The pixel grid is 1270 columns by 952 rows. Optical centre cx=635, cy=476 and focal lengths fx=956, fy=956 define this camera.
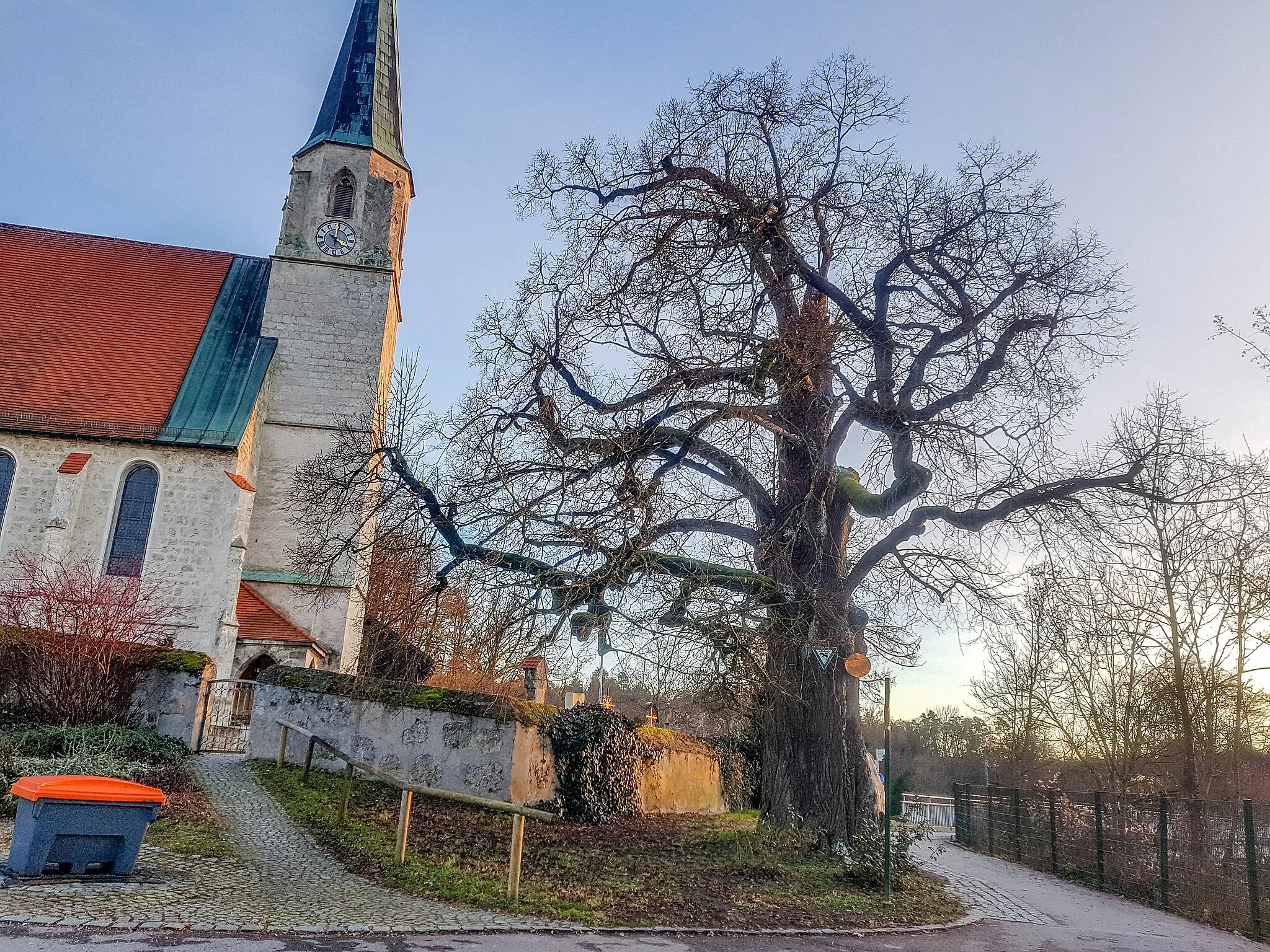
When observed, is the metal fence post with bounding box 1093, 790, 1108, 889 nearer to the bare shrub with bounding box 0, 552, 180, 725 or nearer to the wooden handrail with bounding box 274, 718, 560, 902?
the wooden handrail with bounding box 274, 718, 560, 902

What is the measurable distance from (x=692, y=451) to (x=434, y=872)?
6446 millimetres

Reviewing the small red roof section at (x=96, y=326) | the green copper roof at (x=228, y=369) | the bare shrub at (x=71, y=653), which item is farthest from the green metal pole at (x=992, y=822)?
the small red roof section at (x=96, y=326)

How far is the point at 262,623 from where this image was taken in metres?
23.0

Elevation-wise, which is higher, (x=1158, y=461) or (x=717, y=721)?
(x=1158, y=461)

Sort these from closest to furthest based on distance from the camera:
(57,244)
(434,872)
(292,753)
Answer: (434,872)
(292,753)
(57,244)

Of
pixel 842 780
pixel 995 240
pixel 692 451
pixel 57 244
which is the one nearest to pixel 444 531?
pixel 692 451

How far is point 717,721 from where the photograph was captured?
12.7m

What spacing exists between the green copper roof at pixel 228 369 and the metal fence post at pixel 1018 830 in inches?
729

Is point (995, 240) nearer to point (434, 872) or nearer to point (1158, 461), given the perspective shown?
point (1158, 461)

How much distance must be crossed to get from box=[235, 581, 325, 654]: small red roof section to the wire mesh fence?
16.4m

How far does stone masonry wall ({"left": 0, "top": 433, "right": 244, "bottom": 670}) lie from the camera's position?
70.5 ft

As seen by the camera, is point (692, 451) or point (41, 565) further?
point (41, 565)

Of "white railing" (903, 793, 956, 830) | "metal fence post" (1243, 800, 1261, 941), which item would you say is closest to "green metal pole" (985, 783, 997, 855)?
"metal fence post" (1243, 800, 1261, 941)

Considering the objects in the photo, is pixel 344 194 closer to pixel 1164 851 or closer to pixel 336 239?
pixel 336 239
